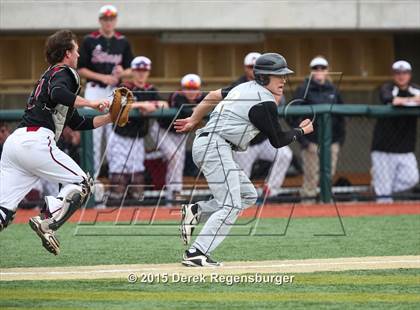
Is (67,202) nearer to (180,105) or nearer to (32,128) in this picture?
(32,128)

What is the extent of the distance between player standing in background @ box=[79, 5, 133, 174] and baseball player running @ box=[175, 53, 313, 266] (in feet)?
16.6

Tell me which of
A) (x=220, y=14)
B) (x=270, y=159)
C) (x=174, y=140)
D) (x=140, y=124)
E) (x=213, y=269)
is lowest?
(x=270, y=159)

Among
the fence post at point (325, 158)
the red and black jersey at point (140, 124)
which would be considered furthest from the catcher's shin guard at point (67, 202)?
the fence post at point (325, 158)

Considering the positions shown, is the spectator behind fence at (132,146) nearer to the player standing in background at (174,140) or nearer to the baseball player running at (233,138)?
the player standing in background at (174,140)

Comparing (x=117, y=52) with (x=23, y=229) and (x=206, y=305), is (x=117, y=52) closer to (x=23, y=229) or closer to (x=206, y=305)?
(x=23, y=229)

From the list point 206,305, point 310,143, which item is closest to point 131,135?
point 310,143

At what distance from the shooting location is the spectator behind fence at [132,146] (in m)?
13.9

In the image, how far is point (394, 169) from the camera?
48.3 feet

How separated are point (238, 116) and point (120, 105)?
0.99 meters

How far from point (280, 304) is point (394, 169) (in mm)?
8199

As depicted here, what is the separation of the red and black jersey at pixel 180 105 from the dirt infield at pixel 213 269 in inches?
203

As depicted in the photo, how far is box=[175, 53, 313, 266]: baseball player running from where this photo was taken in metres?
8.50

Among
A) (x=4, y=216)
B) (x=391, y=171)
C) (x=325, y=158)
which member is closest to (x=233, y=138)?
(x=4, y=216)

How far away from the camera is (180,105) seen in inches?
553
